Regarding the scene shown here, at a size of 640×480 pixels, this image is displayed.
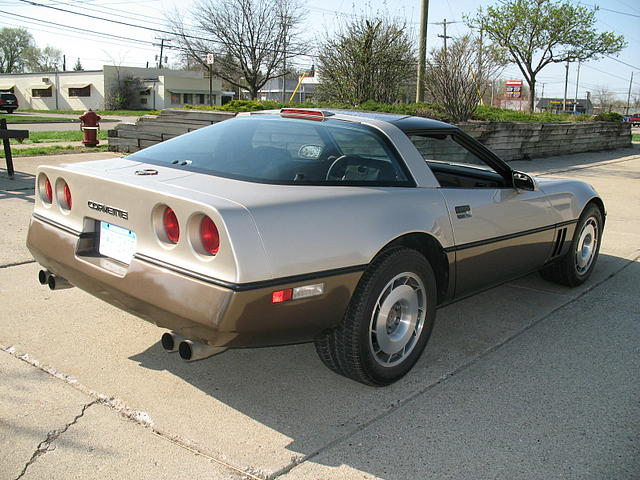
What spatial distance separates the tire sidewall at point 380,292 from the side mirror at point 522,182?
3.94 feet

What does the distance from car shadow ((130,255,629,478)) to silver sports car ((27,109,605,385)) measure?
15 centimetres

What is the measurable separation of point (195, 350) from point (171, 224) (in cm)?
56

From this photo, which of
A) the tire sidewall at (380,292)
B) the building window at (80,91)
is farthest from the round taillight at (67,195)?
the building window at (80,91)

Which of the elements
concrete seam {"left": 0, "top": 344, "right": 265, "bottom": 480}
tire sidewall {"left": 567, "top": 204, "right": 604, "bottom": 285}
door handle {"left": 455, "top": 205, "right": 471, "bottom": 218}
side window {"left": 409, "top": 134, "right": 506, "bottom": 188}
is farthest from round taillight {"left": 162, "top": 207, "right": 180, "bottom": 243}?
tire sidewall {"left": 567, "top": 204, "right": 604, "bottom": 285}

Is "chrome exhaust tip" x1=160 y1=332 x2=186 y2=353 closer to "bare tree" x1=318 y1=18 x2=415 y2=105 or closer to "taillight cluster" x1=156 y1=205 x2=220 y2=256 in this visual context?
"taillight cluster" x1=156 y1=205 x2=220 y2=256

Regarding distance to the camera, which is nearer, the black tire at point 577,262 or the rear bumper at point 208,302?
the rear bumper at point 208,302

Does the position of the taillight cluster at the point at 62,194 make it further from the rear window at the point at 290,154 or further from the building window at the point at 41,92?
the building window at the point at 41,92

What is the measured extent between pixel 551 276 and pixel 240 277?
11.6ft

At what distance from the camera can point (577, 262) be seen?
511 cm

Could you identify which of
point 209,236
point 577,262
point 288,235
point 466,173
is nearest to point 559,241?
point 577,262

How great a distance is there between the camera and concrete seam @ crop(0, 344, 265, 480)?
8.26 feet

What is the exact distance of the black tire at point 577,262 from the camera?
496cm

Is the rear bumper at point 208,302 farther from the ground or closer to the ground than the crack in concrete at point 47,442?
farther from the ground

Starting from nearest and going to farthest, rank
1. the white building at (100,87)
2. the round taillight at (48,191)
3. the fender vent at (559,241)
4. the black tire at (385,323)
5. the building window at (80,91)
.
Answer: the black tire at (385,323) → the round taillight at (48,191) → the fender vent at (559,241) → the white building at (100,87) → the building window at (80,91)
